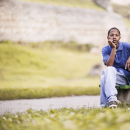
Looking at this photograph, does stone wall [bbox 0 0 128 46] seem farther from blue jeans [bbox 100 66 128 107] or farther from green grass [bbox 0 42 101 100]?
blue jeans [bbox 100 66 128 107]

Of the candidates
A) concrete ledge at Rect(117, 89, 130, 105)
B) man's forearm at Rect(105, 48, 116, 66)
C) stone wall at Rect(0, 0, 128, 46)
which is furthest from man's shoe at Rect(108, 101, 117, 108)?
stone wall at Rect(0, 0, 128, 46)

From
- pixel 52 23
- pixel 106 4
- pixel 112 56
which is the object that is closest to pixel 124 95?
pixel 112 56

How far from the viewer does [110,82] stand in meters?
2.72

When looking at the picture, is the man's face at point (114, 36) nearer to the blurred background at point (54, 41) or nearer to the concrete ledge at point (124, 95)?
the concrete ledge at point (124, 95)

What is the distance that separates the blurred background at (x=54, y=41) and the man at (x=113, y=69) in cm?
306

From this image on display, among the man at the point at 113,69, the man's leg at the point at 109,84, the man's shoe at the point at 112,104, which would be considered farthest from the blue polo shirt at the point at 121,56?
the man's shoe at the point at 112,104

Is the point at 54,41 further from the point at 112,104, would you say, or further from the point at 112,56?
the point at 112,104

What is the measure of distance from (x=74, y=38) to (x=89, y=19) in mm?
4696

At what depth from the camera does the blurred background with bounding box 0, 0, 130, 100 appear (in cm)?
1148

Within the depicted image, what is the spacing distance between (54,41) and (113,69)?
859 inches

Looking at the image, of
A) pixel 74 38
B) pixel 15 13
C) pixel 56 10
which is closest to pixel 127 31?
pixel 74 38

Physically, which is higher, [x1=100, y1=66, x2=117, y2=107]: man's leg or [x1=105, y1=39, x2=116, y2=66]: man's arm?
[x1=105, y1=39, x2=116, y2=66]: man's arm

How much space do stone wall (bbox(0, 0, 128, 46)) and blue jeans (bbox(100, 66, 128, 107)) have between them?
21849 millimetres

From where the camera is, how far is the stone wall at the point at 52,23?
79.9 feet
